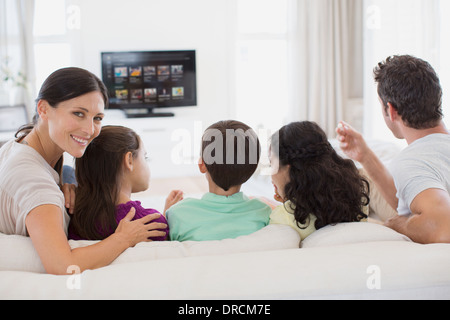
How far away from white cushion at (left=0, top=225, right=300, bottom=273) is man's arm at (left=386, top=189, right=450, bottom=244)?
33cm

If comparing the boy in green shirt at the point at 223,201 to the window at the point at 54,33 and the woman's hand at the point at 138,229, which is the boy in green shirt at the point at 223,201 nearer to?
the woman's hand at the point at 138,229

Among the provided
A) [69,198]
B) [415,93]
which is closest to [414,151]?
[415,93]

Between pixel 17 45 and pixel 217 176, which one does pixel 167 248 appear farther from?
pixel 17 45

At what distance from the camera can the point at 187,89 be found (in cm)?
574

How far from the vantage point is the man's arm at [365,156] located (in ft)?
4.90

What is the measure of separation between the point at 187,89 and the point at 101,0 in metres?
1.48

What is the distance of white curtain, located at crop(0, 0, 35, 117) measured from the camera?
5.27m

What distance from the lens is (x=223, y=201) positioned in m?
1.32

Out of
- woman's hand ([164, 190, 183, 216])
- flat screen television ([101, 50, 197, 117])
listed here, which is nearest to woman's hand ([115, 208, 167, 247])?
woman's hand ([164, 190, 183, 216])

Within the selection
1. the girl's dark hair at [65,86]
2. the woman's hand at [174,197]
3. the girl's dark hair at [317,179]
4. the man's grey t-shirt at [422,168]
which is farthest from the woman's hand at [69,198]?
the man's grey t-shirt at [422,168]

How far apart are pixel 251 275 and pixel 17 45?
5253 millimetres

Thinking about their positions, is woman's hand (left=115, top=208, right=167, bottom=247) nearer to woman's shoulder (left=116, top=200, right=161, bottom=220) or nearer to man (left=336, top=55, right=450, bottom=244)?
woman's shoulder (left=116, top=200, right=161, bottom=220)

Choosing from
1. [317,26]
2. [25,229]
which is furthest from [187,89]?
[25,229]

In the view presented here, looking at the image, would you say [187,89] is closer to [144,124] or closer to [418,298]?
[144,124]
